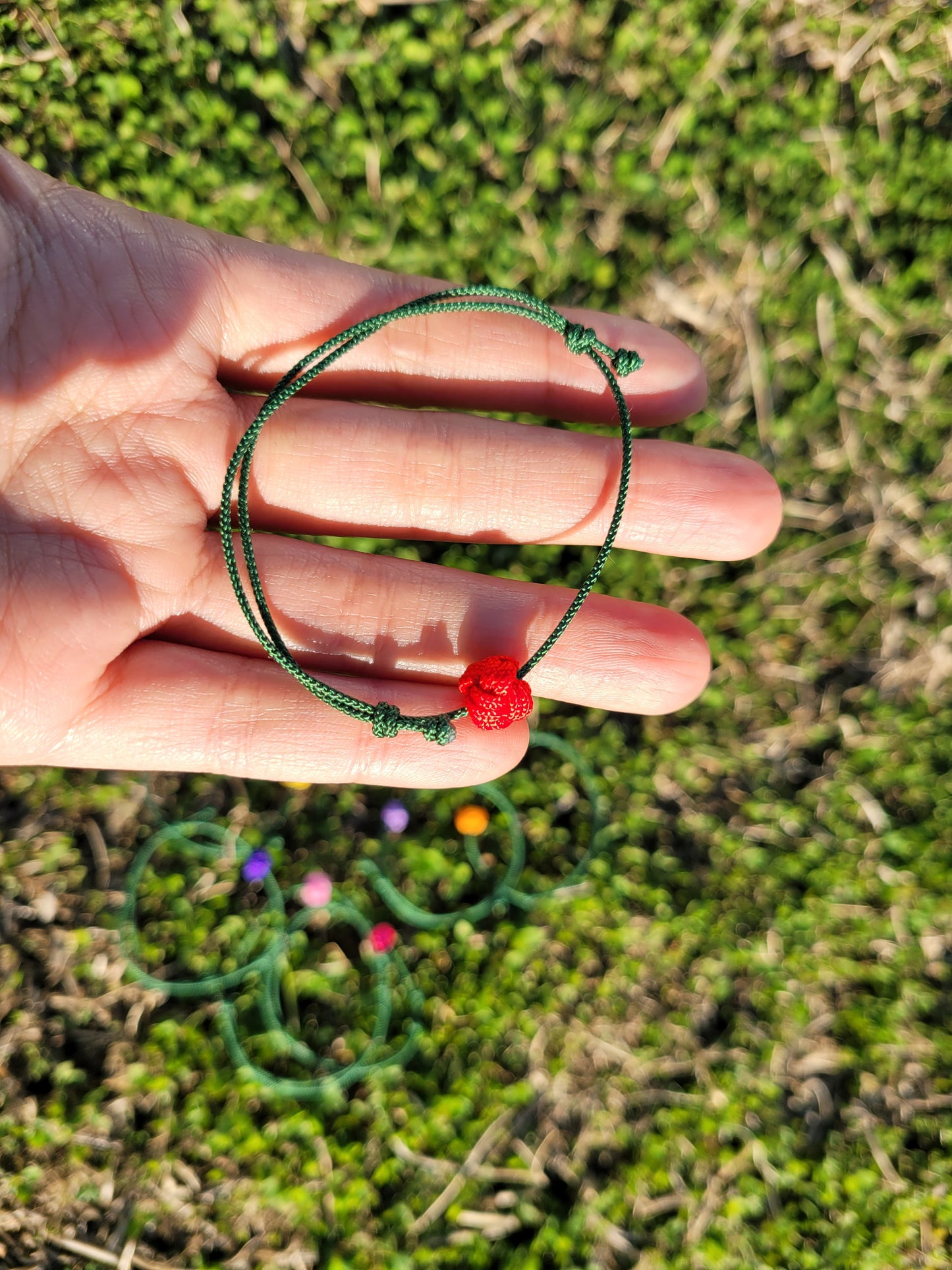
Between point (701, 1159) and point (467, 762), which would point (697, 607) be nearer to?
point (467, 762)

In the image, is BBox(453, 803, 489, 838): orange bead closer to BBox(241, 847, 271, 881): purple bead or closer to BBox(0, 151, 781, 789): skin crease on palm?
BBox(0, 151, 781, 789): skin crease on palm

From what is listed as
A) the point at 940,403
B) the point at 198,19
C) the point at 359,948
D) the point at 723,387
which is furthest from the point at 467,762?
the point at 198,19

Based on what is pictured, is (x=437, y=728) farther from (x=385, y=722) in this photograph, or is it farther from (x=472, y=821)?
(x=472, y=821)

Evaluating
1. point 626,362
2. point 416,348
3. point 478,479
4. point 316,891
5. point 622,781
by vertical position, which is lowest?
point 316,891

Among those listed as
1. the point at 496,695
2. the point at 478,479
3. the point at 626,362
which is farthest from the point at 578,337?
the point at 496,695

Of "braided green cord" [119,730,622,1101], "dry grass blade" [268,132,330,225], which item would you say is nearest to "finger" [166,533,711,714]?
"braided green cord" [119,730,622,1101]

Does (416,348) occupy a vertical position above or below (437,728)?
above


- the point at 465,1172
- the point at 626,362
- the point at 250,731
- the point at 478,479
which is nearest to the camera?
the point at 250,731

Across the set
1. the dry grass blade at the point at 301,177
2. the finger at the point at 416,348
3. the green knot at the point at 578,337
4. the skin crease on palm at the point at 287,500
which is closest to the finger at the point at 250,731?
the skin crease on palm at the point at 287,500
